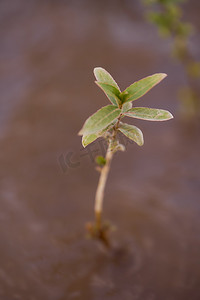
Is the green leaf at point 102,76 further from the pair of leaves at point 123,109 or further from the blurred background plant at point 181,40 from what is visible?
the blurred background plant at point 181,40

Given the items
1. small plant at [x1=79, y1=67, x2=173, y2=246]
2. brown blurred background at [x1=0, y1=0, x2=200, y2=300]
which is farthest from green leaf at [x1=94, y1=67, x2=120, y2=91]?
brown blurred background at [x1=0, y1=0, x2=200, y2=300]

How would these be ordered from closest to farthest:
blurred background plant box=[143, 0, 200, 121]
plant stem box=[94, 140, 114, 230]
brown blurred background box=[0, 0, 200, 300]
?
plant stem box=[94, 140, 114, 230], brown blurred background box=[0, 0, 200, 300], blurred background plant box=[143, 0, 200, 121]

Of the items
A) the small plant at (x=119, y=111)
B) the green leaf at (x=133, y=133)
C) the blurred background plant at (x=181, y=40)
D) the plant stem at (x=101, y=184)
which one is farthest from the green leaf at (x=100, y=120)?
the blurred background plant at (x=181, y=40)

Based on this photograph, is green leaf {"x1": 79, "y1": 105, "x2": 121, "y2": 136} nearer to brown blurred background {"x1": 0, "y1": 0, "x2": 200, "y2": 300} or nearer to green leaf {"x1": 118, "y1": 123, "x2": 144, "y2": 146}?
green leaf {"x1": 118, "y1": 123, "x2": 144, "y2": 146}

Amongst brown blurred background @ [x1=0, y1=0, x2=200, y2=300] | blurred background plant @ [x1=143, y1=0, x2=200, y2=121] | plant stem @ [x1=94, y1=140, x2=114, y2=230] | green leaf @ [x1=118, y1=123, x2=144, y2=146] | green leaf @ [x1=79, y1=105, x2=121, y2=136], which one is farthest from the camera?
blurred background plant @ [x1=143, y1=0, x2=200, y2=121]

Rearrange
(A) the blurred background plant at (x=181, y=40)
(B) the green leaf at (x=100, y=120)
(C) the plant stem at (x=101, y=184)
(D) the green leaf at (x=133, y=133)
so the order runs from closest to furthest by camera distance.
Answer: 1. (B) the green leaf at (x=100, y=120)
2. (D) the green leaf at (x=133, y=133)
3. (C) the plant stem at (x=101, y=184)
4. (A) the blurred background plant at (x=181, y=40)

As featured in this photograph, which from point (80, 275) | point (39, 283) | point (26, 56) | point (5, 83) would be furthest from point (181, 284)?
point (26, 56)

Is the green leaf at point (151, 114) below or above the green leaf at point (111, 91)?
below
